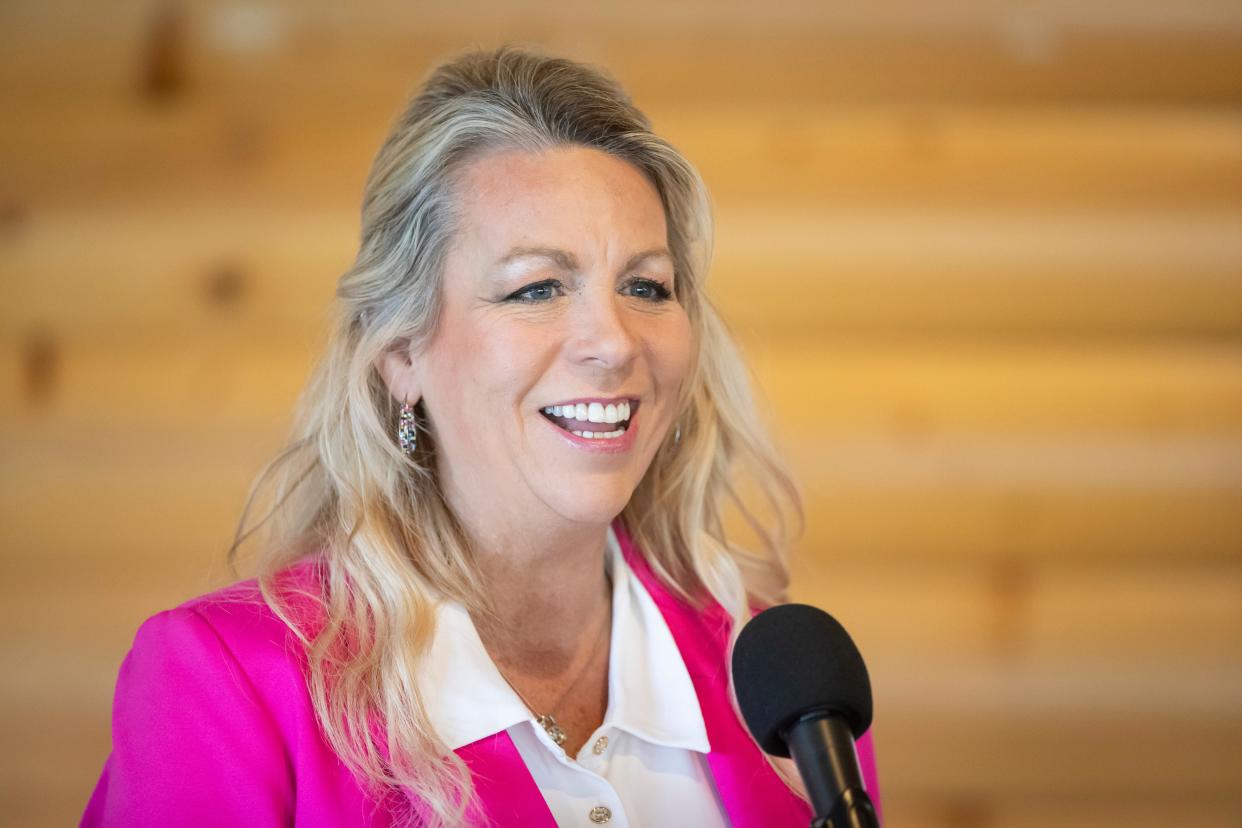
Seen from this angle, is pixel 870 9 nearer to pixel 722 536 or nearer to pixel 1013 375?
pixel 1013 375

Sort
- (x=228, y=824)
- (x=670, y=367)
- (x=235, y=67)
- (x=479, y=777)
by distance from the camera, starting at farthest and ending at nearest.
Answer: (x=235, y=67)
(x=670, y=367)
(x=479, y=777)
(x=228, y=824)

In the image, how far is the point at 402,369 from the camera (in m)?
1.93

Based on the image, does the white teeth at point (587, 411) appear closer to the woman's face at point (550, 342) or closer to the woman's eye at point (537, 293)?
the woman's face at point (550, 342)

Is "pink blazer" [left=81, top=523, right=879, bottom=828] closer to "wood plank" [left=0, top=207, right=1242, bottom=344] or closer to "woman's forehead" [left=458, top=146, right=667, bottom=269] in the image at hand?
"woman's forehead" [left=458, top=146, right=667, bottom=269]

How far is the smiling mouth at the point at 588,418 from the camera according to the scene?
5.90 feet

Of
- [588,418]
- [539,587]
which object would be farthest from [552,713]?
[588,418]

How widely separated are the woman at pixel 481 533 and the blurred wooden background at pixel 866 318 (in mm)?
1086

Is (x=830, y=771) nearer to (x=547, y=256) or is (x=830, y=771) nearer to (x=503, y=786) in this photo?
(x=503, y=786)

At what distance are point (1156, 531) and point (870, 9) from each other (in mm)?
1440

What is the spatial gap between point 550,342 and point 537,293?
8 cm

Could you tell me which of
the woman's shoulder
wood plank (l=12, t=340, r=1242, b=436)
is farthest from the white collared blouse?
wood plank (l=12, t=340, r=1242, b=436)

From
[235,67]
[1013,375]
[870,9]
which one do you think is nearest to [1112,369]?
[1013,375]

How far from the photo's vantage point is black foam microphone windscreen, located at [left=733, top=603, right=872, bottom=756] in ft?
4.26

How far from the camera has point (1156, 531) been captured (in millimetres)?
3154
